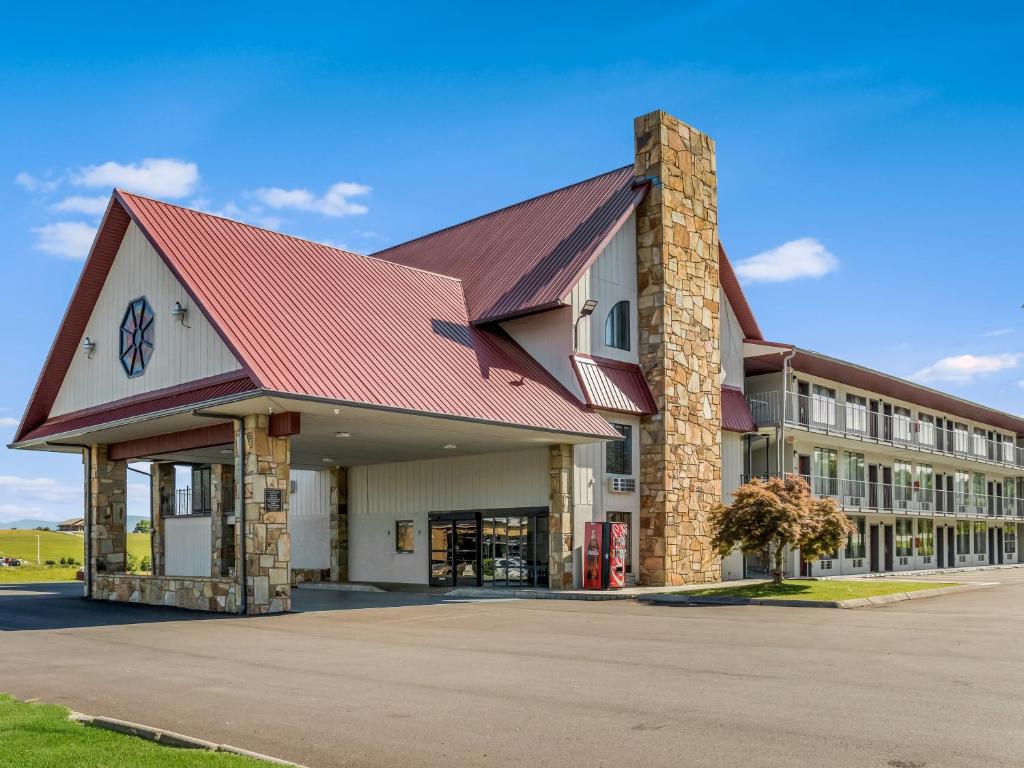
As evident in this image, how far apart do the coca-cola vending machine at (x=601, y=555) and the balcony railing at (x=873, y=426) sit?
1035cm

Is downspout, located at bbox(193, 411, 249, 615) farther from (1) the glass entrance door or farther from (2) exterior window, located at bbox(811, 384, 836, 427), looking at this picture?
(2) exterior window, located at bbox(811, 384, 836, 427)

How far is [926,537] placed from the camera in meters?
50.2

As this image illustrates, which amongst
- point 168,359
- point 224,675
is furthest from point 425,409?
point 224,675

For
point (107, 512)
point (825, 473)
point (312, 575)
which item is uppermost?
point (825, 473)

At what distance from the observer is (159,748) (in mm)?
7965

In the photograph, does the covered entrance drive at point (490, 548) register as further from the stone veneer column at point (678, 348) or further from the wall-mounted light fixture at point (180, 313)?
the wall-mounted light fixture at point (180, 313)

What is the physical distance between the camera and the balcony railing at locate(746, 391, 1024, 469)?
120 ft

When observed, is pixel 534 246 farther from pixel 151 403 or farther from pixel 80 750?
pixel 80 750

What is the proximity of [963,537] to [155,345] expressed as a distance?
46.4 m

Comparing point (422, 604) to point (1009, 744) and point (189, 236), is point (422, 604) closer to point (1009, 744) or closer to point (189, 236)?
point (189, 236)

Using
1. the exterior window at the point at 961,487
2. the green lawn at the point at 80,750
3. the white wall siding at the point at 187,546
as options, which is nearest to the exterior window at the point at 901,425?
the exterior window at the point at 961,487

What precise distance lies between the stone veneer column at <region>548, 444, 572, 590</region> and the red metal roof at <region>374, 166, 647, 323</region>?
14.4ft

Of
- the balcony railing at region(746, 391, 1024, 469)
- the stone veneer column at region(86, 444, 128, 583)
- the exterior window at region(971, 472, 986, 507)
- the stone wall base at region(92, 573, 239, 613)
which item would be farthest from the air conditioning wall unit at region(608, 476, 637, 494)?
the exterior window at region(971, 472, 986, 507)

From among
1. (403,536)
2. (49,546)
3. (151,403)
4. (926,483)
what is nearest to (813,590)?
(403,536)
